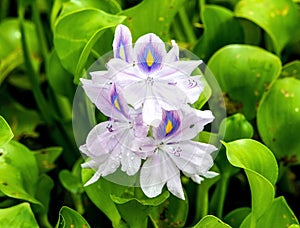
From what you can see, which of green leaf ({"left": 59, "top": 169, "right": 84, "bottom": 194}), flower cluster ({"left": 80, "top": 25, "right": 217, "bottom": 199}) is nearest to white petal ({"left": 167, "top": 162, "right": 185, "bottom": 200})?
flower cluster ({"left": 80, "top": 25, "right": 217, "bottom": 199})

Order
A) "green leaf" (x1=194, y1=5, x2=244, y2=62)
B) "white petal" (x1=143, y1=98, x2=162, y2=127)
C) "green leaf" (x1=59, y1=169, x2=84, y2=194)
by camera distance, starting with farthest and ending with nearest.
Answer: "green leaf" (x1=194, y1=5, x2=244, y2=62)
"green leaf" (x1=59, y1=169, x2=84, y2=194)
"white petal" (x1=143, y1=98, x2=162, y2=127)

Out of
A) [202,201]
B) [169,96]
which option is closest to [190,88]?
[169,96]

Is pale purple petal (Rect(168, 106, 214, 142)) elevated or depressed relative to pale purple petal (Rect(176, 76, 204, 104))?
depressed

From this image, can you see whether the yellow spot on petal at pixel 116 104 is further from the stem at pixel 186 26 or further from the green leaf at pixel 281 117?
the stem at pixel 186 26

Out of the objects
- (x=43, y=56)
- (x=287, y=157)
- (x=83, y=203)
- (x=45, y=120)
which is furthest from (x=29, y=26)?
(x=287, y=157)

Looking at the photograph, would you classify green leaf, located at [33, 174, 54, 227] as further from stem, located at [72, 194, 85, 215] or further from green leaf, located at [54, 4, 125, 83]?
green leaf, located at [54, 4, 125, 83]

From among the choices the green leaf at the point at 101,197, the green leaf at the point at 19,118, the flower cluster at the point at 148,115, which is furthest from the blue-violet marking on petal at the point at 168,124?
the green leaf at the point at 19,118

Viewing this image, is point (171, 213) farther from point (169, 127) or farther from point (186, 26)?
point (186, 26)
